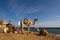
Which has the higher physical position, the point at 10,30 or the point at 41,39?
the point at 10,30

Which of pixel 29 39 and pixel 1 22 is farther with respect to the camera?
pixel 1 22

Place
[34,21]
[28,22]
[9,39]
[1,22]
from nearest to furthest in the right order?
1. [9,39]
2. [28,22]
3. [34,21]
4. [1,22]

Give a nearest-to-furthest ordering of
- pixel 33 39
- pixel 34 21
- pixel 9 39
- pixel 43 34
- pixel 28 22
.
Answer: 1. pixel 9 39
2. pixel 33 39
3. pixel 43 34
4. pixel 28 22
5. pixel 34 21

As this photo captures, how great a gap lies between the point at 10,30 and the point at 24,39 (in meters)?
5.91

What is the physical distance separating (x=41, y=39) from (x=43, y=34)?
3211 mm

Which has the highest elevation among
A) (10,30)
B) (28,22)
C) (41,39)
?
(28,22)

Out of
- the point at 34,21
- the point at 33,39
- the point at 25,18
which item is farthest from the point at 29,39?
the point at 34,21

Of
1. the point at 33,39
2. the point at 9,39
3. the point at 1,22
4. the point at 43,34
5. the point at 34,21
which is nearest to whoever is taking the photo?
the point at 9,39

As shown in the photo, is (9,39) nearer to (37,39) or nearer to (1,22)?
(37,39)

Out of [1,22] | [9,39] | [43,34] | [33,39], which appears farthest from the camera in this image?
[1,22]

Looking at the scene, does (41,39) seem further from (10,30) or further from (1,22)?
(1,22)

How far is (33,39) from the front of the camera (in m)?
13.7

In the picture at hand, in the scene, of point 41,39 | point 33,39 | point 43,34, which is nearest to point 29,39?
point 33,39

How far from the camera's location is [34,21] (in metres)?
20.1
